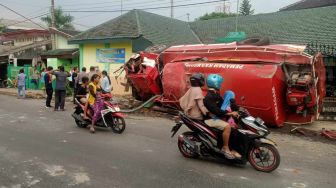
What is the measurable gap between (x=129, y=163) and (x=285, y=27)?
56.6 feet

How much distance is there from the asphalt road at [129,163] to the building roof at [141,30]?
11.2 metres

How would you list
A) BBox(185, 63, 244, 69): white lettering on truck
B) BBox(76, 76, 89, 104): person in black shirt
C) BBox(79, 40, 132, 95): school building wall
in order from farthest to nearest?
BBox(79, 40, 132, 95): school building wall → BBox(185, 63, 244, 69): white lettering on truck → BBox(76, 76, 89, 104): person in black shirt

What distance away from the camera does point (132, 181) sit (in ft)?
18.7

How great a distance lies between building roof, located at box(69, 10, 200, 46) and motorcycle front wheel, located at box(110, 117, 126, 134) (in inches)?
412

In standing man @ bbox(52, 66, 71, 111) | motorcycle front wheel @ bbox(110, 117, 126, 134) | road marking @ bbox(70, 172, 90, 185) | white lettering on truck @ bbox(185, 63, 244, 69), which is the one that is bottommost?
road marking @ bbox(70, 172, 90, 185)

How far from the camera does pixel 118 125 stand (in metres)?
9.69

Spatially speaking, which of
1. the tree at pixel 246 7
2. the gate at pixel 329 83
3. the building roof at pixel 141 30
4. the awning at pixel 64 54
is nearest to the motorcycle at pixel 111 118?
the gate at pixel 329 83

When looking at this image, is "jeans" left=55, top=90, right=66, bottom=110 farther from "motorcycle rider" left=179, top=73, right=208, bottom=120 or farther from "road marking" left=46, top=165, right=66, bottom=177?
"motorcycle rider" left=179, top=73, right=208, bottom=120

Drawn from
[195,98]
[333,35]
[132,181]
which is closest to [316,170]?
[195,98]

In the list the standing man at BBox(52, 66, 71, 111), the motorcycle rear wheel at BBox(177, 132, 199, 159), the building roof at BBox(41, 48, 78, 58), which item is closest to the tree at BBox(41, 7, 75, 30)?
the building roof at BBox(41, 48, 78, 58)

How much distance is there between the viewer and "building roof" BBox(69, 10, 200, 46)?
20.6m

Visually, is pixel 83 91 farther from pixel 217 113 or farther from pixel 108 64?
pixel 108 64

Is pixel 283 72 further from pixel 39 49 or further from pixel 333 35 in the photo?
pixel 39 49

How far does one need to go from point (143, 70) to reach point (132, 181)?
8620 mm
